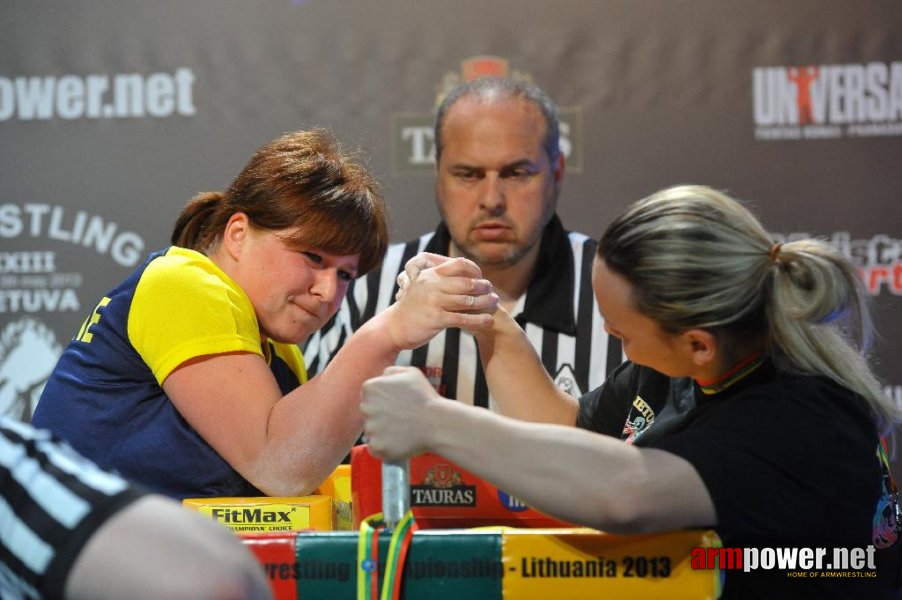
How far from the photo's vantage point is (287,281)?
1.80 m

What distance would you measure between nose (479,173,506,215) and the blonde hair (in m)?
1.42

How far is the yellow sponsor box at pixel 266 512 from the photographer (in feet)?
4.78

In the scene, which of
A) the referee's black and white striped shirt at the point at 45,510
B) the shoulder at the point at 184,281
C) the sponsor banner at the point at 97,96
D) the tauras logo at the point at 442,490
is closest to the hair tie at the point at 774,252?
the tauras logo at the point at 442,490

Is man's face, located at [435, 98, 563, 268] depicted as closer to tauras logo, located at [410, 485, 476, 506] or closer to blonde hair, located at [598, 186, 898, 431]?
blonde hair, located at [598, 186, 898, 431]

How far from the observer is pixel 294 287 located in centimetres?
181

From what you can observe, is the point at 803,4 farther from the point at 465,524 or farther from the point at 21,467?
the point at 21,467

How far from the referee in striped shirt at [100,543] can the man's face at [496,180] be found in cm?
215

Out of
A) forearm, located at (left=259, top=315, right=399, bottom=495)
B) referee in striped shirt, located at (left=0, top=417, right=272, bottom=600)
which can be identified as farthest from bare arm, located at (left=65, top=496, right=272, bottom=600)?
forearm, located at (left=259, top=315, right=399, bottom=495)

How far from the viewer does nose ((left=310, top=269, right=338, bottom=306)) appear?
1.84 metres

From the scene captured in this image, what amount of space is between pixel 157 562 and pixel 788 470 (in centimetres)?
83

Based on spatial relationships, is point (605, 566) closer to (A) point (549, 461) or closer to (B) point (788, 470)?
(A) point (549, 461)

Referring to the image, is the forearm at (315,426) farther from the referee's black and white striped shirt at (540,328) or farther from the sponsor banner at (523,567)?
the referee's black and white striped shirt at (540,328)

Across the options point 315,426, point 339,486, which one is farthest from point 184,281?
point 339,486

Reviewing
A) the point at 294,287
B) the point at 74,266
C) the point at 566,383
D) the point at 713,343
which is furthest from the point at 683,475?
the point at 74,266
